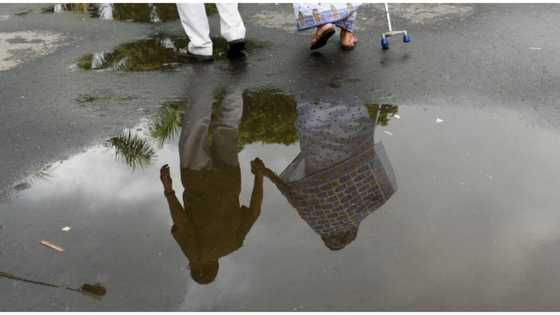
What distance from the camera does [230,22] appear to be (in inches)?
247

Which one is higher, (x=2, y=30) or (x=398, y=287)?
(x=2, y=30)

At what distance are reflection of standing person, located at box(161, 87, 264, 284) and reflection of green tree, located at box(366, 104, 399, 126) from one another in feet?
3.73

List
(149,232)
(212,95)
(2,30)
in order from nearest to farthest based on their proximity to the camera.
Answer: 1. (149,232)
2. (212,95)
3. (2,30)

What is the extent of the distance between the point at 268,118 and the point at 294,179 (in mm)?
1008

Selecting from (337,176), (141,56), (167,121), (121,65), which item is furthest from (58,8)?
(337,176)

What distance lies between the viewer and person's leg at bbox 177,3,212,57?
6.20 metres

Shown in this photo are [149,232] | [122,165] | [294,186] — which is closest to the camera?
[149,232]

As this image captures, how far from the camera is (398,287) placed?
3066 millimetres

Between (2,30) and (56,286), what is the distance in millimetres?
5566

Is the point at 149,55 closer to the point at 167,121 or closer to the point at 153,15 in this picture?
the point at 153,15

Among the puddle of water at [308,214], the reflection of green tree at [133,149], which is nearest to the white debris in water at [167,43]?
the puddle of water at [308,214]

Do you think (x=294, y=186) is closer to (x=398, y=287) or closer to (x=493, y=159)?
(x=398, y=287)

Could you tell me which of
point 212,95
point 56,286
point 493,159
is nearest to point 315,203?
point 493,159

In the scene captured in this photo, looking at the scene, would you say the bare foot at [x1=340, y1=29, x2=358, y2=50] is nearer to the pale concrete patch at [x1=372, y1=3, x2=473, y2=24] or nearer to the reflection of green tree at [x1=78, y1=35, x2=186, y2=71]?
the pale concrete patch at [x1=372, y1=3, x2=473, y2=24]
